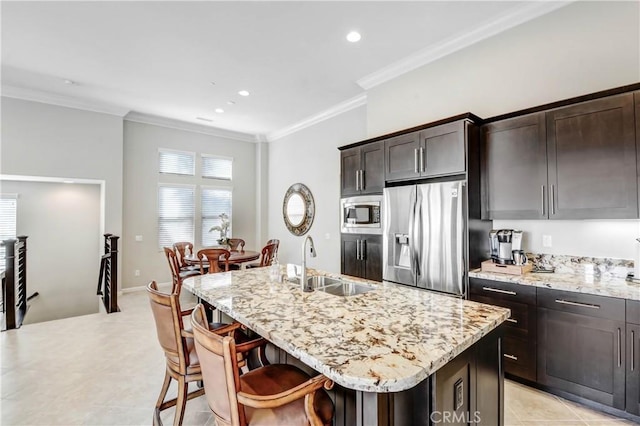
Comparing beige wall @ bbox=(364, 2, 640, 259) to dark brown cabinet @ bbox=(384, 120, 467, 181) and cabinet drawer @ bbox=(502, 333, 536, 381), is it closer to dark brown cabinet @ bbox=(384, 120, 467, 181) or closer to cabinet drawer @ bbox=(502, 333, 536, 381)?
dark brown cabinet @ bbox=(384, 120, 467, 181)

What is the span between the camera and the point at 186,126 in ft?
21.2

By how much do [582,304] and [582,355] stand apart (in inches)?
15.1

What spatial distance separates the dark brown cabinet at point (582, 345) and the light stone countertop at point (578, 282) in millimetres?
53

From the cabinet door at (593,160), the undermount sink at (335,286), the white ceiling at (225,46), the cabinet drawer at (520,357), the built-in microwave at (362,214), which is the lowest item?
the cabinet drawer at (520,357)

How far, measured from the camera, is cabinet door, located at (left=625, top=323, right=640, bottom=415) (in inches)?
80.2

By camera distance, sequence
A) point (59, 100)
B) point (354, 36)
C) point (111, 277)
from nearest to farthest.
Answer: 1. point (354, 36)
2. point (111, 277)
3. point (59, 100)

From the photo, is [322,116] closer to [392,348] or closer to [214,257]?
[214,257]

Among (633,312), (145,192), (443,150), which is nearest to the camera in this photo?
(633,312)

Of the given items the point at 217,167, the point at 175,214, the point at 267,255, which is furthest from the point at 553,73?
the point at 175,214

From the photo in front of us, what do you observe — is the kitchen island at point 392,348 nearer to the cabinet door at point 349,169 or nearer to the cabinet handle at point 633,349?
the cabinet handle at point 633,349

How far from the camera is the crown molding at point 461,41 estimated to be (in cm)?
279

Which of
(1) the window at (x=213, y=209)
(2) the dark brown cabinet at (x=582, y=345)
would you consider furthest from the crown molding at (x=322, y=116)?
(2) the dark brown cabinet at (x=582, y=345)

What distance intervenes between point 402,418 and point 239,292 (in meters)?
1.30

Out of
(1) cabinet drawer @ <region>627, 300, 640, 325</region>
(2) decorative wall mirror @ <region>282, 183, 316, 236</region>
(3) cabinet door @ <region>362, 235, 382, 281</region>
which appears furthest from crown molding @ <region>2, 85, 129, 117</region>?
(1) cabinet drawer @ <region>627, 300, 640, 325</region>
